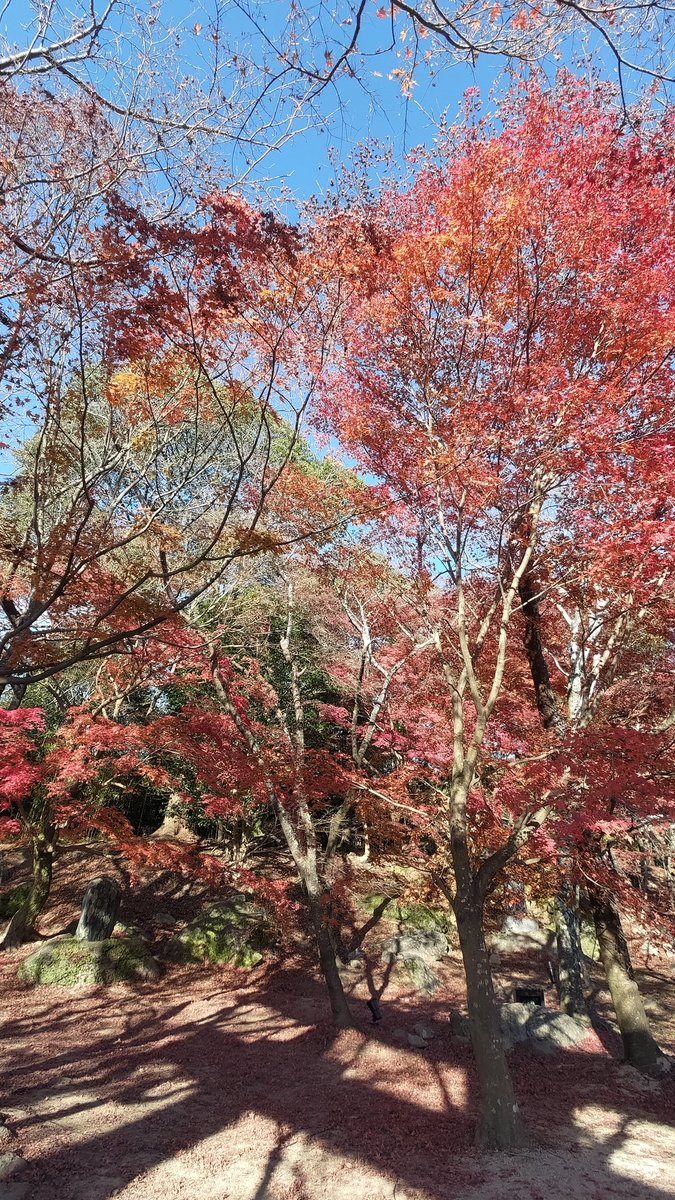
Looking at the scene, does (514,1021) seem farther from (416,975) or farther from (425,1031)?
(416,975)

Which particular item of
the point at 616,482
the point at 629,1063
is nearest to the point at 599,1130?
the point at 629,1063

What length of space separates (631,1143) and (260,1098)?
3784 mm

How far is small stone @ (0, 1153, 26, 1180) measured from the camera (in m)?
4.20

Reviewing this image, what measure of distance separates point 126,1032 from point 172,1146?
142 inches

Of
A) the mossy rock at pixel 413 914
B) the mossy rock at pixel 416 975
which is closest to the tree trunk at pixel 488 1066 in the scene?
the mossy rock at pixel 416 975

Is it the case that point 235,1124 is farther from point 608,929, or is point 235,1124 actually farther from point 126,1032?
point 608,929

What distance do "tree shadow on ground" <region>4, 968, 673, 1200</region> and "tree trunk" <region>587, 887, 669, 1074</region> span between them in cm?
43

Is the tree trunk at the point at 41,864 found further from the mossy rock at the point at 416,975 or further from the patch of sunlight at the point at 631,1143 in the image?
the patch of sunlight at the point at 631,1143

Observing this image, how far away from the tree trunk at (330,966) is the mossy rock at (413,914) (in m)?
5.06

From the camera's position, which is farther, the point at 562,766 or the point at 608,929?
the point at 608,929

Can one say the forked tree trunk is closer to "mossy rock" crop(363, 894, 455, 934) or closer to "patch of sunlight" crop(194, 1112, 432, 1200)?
"patch of sunlight" crop(194, 1112, 432, 1200)

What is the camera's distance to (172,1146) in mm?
5199

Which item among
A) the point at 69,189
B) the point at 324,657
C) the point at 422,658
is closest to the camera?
the point at 69,189

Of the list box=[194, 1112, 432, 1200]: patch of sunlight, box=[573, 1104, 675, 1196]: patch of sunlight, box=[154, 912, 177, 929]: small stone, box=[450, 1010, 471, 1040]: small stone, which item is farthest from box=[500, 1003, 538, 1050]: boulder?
box=[154, 912, 177, 929]: small stone
